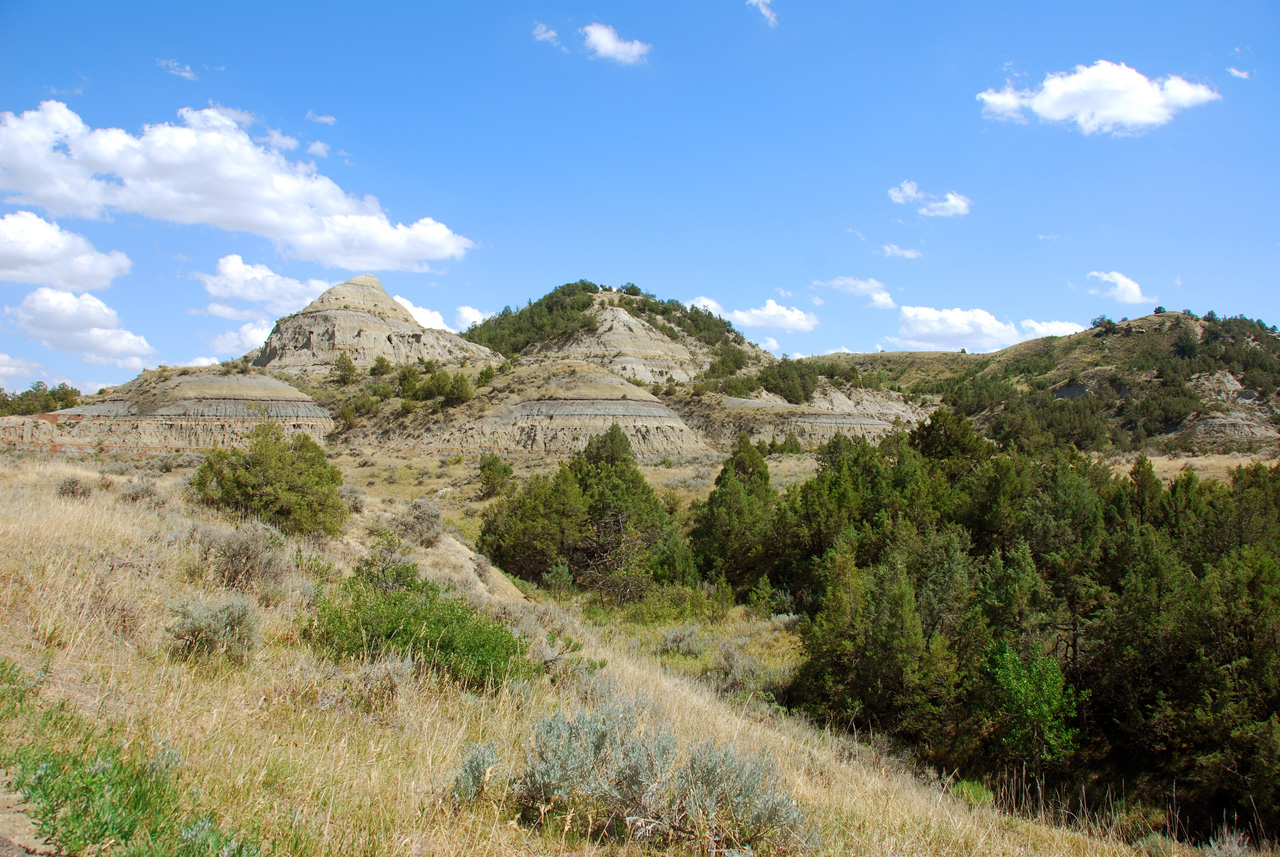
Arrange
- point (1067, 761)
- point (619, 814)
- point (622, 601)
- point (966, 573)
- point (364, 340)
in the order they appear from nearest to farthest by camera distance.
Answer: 1. point (619, 814)
2. point (1067, 761)
3. point (966, 573)
4. point (622, 601)
5. point (364, 340)

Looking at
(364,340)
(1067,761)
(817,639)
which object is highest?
(364,340)

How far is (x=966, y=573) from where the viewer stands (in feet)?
43.2

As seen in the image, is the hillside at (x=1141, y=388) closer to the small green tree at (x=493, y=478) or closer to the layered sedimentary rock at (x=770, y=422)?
the layered sedimentary rock at (x=770, y=422)

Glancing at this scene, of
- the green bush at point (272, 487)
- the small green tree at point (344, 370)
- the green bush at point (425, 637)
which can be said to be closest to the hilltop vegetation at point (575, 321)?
the small green tree at point (344, 370)

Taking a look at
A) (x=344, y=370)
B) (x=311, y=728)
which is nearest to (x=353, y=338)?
(x=344, y=370)

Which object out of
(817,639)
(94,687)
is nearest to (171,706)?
(94,687)

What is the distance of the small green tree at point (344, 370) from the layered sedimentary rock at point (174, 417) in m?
8.84

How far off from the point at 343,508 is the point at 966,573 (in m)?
13.7

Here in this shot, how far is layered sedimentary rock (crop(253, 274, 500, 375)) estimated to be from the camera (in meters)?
66.1

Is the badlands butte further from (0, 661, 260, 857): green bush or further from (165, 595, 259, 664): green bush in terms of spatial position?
(0, 661, 260, 857): green bush

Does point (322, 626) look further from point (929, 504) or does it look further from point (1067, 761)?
point (929, 504)

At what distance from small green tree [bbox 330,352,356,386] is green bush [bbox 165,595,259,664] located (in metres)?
57.5

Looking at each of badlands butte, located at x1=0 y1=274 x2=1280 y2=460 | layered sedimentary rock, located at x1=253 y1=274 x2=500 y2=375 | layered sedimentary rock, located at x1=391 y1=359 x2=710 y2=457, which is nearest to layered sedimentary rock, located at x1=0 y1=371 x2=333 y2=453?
badlands butte, located at x1=0 y1=274 x2=1280 y2=460

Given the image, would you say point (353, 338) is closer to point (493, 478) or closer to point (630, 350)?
point (630, 350)
